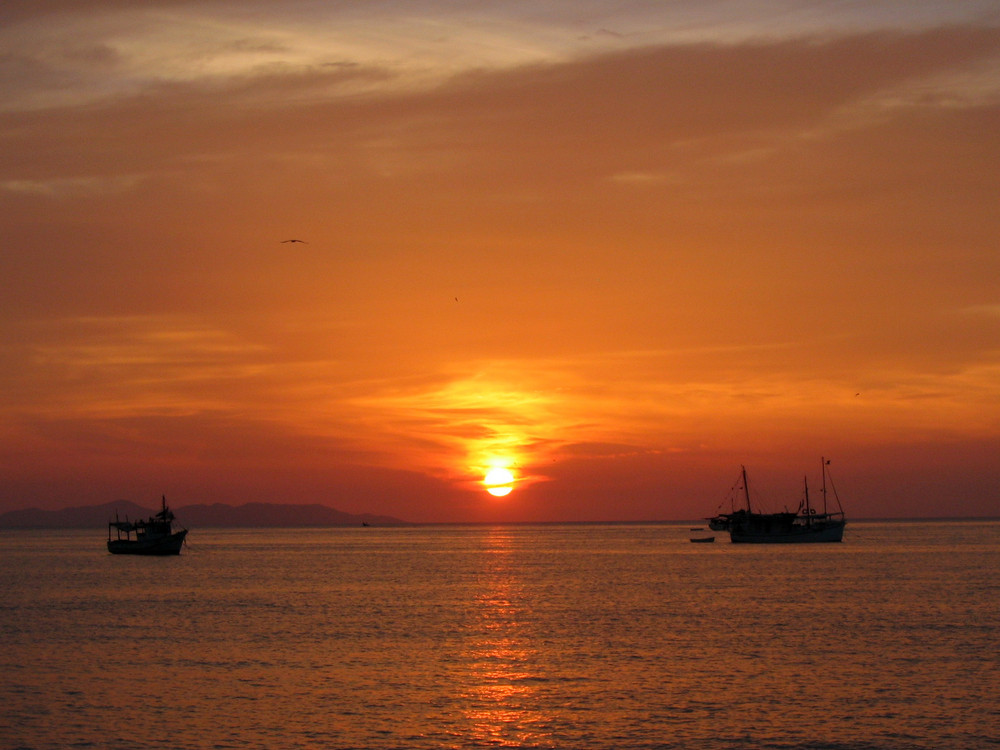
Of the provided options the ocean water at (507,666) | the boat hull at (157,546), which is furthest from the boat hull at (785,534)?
the boat hull at (157,546)

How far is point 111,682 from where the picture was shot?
1905 inches

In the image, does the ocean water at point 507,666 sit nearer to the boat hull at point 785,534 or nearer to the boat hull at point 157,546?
the boat hull at point 157,546

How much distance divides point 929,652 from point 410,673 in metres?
26.5

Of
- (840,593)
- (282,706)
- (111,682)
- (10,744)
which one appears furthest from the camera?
(840,593)

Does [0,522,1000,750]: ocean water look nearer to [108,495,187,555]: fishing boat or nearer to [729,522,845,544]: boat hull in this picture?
[108,495,187,555]: fishing boat

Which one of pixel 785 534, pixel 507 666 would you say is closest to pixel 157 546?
pixel 785 534

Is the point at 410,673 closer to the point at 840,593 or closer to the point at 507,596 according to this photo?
the point at 507,596

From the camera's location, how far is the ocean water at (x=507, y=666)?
1508 inches

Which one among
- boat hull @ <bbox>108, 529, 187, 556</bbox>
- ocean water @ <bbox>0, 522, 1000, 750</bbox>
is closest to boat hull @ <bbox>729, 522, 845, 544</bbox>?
ocean water @ <bbox>0, 522, 1000, 750</bbox>


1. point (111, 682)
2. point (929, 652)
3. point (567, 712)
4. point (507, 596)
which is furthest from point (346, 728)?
point (507, 596)

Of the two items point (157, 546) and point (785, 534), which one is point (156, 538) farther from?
point (785, 534)

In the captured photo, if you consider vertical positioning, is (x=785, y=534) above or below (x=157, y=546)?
below

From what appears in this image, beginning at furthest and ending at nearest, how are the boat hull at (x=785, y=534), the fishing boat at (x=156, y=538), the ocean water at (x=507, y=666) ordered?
1. the boat hull at (x=785, y=534)
2. the fishing boat at (x=156, y=538)
3. the ocean water at (x=507, y=666)

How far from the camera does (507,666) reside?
172ft
